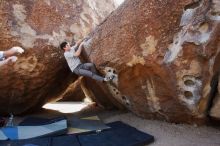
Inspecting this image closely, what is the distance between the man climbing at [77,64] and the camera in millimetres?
6277

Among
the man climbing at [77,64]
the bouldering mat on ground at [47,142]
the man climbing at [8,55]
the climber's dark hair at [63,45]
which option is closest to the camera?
the bouldering mat on ground at [47,142]

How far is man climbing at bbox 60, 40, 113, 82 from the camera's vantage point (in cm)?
628

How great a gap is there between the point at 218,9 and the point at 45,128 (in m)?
3.53

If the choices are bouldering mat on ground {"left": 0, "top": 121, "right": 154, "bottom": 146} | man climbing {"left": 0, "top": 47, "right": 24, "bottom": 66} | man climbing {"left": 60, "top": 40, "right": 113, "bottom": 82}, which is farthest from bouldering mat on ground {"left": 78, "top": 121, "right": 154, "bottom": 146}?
man climbing {"left": 0, "top": 47, "right": 24, "bottom": 66}

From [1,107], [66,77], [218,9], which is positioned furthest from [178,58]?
[1,107]

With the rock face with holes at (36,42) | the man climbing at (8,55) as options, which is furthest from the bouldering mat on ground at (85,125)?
the man climbing at (8,55)

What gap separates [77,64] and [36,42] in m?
1.06

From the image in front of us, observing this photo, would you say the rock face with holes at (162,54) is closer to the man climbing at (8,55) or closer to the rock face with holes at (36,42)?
the rock face with holes at (36,42)

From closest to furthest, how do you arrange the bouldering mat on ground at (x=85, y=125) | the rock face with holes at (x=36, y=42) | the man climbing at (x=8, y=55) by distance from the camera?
1. the man climbing at (x=8, y=55)
2. the bouldering mat on ground at (x=85, y=125)
3. the rock face with holes at (x=36, y=42)

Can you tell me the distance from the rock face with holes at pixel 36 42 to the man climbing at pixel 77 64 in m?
0.41

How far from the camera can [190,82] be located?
5.27 metres

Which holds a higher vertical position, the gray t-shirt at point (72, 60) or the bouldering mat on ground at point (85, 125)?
the gray t-shirt at point (72, 60)

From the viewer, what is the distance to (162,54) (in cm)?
543

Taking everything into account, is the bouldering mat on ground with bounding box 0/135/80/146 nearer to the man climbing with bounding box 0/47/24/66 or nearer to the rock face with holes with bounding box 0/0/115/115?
the man climbing with bounding box 0/47/24/66
